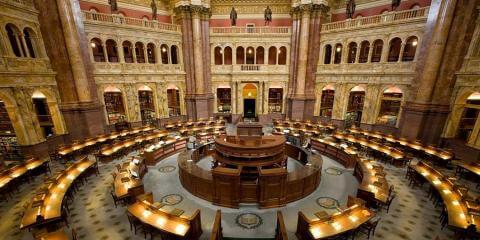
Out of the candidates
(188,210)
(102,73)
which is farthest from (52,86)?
(188,210)

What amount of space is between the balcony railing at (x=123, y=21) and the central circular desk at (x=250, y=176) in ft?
47.6

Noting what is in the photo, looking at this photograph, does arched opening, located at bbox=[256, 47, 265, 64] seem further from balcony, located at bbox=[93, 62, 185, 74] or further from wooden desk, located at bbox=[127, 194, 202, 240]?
wooden desk, located at bbox=[127, 194, 202, 240]

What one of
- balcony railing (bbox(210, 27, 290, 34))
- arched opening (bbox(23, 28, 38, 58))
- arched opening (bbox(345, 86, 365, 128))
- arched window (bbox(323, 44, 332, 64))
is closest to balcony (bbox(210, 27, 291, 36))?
balcony railing (bbox(210, 27, 290, 34))

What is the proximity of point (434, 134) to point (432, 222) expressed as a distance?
32.3 ft

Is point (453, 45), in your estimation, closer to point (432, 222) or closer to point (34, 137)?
point (432, 222)

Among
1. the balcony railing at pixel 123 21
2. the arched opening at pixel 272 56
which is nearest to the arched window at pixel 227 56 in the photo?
the arched opening at pixel 272 56

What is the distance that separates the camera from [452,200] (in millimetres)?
7668

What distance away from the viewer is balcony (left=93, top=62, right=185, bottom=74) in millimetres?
17641

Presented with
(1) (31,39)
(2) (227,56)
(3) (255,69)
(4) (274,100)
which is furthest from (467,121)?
(1) (31,39)

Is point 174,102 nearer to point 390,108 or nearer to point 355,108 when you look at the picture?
point 355,108

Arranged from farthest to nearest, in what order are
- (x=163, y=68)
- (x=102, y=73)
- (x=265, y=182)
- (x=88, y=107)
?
(x=163, y=68)
(x=102, y=73)
(x=88, y=107)
(x=265, y=182)

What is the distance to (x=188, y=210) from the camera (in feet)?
28.1

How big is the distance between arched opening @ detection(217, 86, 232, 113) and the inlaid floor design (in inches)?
573

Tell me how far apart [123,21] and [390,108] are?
2807 cm
